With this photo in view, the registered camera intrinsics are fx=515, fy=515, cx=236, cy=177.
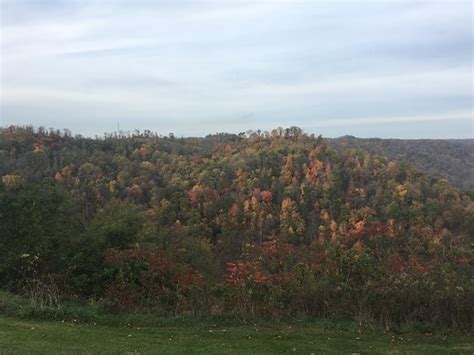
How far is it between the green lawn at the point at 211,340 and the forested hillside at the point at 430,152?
8425cm

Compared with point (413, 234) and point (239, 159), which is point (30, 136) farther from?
point (413, 234)

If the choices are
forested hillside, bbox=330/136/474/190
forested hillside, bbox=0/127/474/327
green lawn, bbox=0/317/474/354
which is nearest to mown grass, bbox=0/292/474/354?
green lawn, bbox=0/317/474/354

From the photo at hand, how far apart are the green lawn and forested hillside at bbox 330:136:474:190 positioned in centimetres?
8425

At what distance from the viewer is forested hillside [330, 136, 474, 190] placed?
92.8 meters

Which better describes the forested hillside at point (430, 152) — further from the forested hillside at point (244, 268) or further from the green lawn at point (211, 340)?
the green lawn at point (211, 340)

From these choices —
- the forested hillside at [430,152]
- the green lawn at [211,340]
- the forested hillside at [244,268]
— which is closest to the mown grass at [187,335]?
the green lawn at [211,340]

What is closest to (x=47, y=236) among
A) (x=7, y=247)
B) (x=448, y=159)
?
(x=7, y=247)

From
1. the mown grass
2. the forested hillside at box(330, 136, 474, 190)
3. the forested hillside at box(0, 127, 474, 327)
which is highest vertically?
the forested hillside at box(330, 136, 474, 190)

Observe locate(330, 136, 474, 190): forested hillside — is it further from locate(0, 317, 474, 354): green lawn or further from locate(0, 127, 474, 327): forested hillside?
locate(0, 317, 474, 354): green lawn

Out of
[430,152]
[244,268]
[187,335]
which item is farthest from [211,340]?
[430,152]

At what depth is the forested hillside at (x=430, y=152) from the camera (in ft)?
304

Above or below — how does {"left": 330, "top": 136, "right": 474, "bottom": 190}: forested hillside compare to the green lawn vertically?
above

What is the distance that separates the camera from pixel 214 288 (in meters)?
8.84

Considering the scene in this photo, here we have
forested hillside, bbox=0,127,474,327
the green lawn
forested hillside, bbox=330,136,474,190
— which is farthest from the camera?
forested hillside, bbox=330,136,474,190
